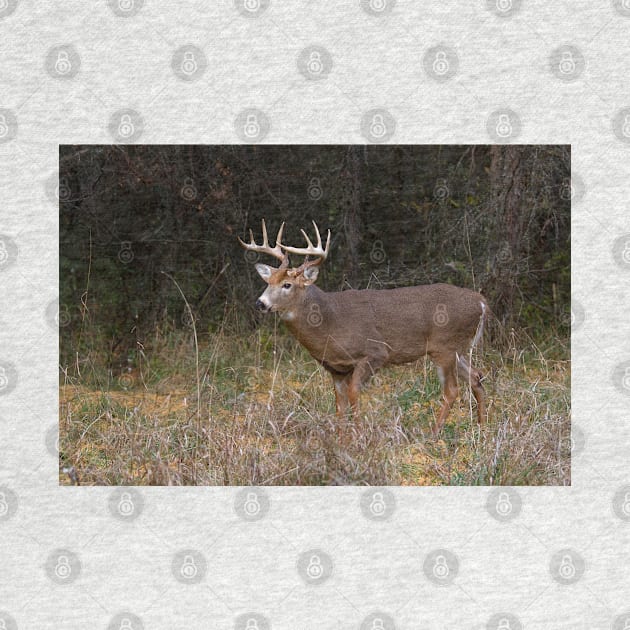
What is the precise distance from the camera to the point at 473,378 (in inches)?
285

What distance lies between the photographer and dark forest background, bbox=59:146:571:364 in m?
8.64

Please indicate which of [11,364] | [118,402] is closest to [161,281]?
[118,402]

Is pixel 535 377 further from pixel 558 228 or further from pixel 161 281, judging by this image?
pixel 161 281

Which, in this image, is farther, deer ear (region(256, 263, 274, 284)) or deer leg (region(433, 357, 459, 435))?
deer leg (region(433, 357, 459, 435))

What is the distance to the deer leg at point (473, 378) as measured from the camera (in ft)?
23.3

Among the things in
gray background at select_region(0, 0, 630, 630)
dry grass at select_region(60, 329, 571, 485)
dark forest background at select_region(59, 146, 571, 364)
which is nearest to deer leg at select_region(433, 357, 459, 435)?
dry grass at select_region(60, 329, 571, 485)

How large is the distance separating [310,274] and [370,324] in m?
0.66

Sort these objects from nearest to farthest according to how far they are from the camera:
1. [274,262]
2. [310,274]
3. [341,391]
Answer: [310,274] < [341,391] < [274,262]

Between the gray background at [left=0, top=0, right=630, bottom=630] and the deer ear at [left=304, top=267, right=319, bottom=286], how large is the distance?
5.82 ft

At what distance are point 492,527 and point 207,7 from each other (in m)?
2.89

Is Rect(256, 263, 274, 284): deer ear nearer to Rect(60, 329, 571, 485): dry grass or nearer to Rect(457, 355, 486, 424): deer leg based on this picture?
Rect(60, 329, 571, 485): dry grass

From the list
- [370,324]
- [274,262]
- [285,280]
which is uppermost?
[274,262]

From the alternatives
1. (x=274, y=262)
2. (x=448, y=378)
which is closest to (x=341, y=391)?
(x=448, y=378)

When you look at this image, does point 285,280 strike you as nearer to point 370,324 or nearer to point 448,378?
point 370,324
